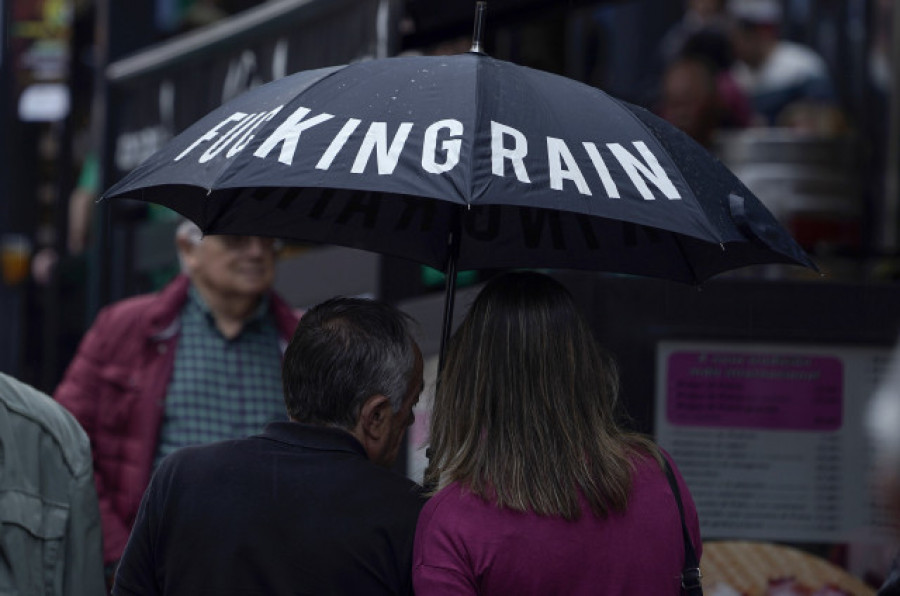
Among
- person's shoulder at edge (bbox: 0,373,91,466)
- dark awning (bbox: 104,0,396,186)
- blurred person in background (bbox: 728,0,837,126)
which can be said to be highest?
blurred person in background (bbox: 728,0,837,126)

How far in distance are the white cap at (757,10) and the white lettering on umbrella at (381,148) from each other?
23.8 feet

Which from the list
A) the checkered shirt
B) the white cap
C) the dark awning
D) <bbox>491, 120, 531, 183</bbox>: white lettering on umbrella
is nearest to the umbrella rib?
<bbox>491, 120, 531, 183</bbox>: white lettering on umbrella

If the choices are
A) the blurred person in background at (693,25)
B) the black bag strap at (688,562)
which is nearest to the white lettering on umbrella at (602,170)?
the black bag strap at (688,562)

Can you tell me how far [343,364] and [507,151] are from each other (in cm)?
55

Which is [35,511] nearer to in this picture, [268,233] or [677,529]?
[268,233]

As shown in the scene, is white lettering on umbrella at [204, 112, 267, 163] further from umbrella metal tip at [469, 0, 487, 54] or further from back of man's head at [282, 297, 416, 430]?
umbrella metal tip at [469, 0, 487, 54]

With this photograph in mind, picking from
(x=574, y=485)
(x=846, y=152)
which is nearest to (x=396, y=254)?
(x=574, y=485)

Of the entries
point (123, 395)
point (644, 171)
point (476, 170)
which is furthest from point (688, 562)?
point (123, 395)

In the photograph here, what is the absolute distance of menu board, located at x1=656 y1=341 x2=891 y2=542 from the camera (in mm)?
5000

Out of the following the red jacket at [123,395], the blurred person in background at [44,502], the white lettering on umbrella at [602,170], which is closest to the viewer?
the white lettering on umbrella at [602,170]

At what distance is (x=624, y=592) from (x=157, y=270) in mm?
4812

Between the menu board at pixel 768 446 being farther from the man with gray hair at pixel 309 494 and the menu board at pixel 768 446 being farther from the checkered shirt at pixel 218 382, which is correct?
the man with gray hair at pixel 309 494

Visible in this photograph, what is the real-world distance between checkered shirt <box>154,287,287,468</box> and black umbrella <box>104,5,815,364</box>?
4.87 ft

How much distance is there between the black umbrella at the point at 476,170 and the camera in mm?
3244
